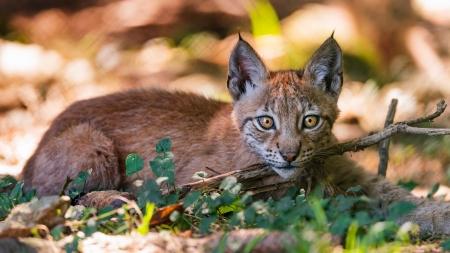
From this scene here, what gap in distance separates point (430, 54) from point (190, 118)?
5371 mm

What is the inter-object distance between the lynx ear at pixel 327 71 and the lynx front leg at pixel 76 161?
205 cm

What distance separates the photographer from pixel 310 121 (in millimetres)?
4824

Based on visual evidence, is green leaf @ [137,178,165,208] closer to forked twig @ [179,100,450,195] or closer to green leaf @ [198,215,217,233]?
green leaf @ [198,215,217,233]

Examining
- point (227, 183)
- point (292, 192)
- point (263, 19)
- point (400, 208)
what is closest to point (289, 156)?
point (292, 192)

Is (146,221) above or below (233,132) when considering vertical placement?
below

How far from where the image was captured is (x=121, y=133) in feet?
19.5

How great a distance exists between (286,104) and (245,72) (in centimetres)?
63

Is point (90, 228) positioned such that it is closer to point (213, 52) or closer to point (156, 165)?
point (156, 165)

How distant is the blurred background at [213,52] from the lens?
30.1 ft

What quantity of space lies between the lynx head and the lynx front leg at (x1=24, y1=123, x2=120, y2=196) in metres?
1.36

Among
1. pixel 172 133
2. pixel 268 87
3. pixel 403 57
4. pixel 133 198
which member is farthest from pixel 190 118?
pixel 403 57

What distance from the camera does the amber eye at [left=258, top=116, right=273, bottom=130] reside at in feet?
→ 15.9

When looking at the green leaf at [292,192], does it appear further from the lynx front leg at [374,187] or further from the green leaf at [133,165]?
the green leaf at [133,165]

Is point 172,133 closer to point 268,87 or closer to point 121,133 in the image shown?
point 121,133
